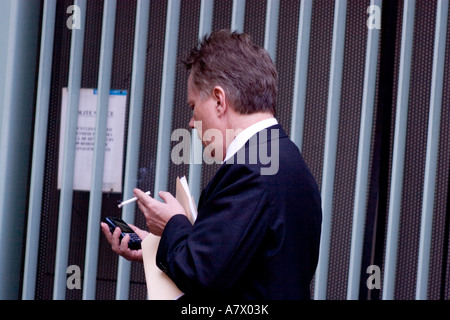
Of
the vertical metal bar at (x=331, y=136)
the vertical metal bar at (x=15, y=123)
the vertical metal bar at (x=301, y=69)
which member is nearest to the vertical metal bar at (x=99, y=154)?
the vertical metal bar at (x=15, y=123)

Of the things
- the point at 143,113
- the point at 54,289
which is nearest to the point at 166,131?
the point at 143,113

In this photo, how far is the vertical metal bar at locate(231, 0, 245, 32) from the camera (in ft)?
6.63

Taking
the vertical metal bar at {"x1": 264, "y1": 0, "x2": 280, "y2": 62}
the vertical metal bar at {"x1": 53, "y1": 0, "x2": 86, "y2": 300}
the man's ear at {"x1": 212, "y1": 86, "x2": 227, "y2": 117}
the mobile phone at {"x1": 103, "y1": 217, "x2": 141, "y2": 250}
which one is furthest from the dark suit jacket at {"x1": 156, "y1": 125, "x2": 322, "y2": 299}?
the vertical metal bar at {"x1": 53, "y1": 0, "x2": 86, "y2": 300}

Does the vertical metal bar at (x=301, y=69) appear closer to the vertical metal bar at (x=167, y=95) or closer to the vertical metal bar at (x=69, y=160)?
the vertical metal bar at (x=167, y=95)

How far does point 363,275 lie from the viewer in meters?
1.99

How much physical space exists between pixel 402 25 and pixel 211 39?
3.04 ft

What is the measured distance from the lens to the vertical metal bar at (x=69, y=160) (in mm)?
2066

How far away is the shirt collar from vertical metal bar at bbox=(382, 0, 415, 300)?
2.74 feet

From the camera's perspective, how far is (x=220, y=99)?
1.30 meters

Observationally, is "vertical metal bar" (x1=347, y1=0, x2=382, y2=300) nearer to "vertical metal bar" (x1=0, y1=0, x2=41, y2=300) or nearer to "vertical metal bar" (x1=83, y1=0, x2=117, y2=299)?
"vertical metal bar" (x1=83, y1=0, x2=117, y2=299)

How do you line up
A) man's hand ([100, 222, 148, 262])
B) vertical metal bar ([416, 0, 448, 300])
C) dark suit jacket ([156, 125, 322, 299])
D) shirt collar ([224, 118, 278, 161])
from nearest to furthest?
1. dark suit jacket ([156, 125, 322, 299])
2. shirt collar ([224, 118, 278, 161])
3. man's hand ([100, 222, 148, 262])
4. vertical metal bar ([416, 0, 448, 300])

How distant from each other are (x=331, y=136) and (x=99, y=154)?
894mm
